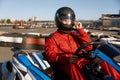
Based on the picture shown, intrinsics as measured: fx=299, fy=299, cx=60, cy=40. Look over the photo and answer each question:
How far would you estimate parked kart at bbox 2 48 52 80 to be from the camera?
424cm

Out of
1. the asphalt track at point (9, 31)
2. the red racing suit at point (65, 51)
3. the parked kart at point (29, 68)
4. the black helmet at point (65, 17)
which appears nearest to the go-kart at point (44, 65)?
the parked kart at point (29, 68)

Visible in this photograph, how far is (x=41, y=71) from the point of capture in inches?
168

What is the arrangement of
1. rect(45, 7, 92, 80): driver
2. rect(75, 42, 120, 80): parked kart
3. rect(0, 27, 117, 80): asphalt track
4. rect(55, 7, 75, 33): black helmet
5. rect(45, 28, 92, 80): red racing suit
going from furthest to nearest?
rect(0, 27, 117, 80): asphalt track → rect(55, 7, 75, 33): black helmet → rect(45, 7, 92, 80): driver → rect(45, 28, 92, 80): red racing suit → rect(75, 42, 120, 80): parked kart

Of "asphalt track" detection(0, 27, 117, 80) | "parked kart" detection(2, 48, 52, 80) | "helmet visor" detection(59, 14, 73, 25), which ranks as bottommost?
"asphalt track" detection(0, 27, 117, 80)

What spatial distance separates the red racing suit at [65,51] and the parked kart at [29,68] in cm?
16

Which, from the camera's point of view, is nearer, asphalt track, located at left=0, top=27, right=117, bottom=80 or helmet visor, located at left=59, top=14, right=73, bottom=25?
helmet visor, located at left=59, top=14, right=73, bottom=25

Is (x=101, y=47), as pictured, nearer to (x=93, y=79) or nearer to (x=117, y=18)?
(x=93, y=79)

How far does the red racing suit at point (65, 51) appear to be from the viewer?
3.82 m

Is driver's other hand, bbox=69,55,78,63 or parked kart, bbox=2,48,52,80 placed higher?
driver's other hand, bbox=69,55,78,63

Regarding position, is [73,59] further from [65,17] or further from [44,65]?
[65,17]

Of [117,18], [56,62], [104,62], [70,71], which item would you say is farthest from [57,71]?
[117,18]

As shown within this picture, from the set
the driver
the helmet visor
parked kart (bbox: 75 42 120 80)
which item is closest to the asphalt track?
the driver

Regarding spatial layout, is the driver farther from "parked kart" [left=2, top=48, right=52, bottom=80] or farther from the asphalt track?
the asphalt track

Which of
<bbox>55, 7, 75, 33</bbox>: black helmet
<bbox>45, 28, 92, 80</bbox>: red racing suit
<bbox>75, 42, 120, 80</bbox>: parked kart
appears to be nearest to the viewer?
<bbox>75, 42, 120, 80</bbox>: parked kart
